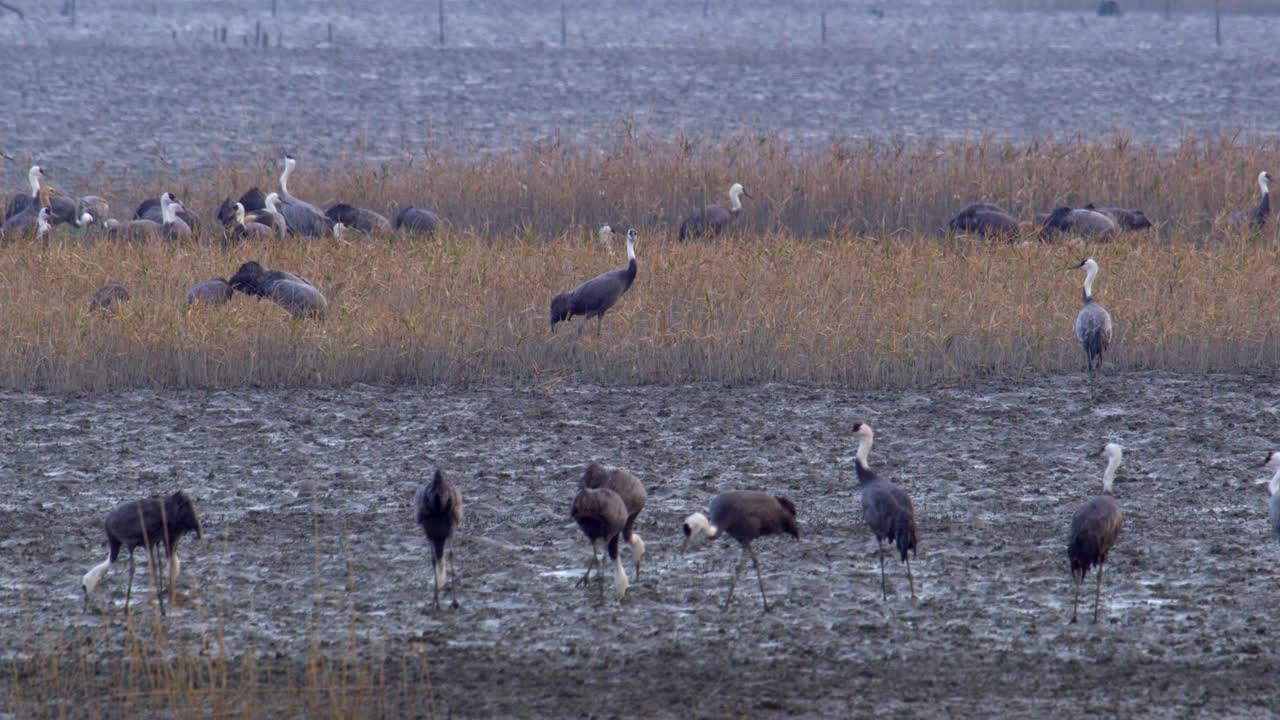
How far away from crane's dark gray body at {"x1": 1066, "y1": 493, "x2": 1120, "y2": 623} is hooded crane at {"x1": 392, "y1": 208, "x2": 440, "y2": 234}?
1097 centimetres

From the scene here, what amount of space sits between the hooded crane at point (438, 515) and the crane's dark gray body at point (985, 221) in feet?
33.4

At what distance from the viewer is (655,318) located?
13312 mm

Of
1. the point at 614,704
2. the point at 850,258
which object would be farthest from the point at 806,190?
the point at 614,704

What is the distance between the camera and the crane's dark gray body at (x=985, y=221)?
1666 centimetres

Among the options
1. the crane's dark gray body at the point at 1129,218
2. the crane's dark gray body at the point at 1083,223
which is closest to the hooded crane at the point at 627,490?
the crane's dark gray body at the point at 1083,223

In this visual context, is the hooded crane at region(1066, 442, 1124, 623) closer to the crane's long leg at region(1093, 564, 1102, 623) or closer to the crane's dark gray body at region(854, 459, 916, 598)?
the crane's long leg at region(1093, 564, 1102, 623)

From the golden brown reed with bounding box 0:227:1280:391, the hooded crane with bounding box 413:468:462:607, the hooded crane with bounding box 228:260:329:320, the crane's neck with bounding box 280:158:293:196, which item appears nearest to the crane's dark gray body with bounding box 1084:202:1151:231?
the golden brown reed with bounding box 0:227:1280:391

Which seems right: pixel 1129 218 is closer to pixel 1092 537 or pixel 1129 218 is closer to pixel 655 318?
pixel 655 318

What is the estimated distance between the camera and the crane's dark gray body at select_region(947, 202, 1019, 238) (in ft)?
54.6

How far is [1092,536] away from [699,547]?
2.17m

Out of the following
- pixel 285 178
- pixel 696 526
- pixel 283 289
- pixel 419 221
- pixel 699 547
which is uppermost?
pixel 285 178

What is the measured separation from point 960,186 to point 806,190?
1.79m

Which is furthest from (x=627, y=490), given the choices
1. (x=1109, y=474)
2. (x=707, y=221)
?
(x=707, y=221)

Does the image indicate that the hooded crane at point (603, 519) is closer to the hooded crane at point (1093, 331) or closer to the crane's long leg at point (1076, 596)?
the crane's long leg at point (1076, 596)
